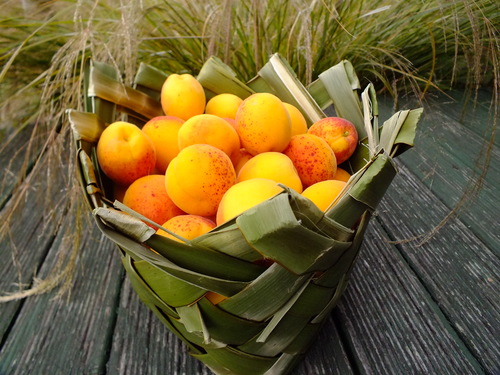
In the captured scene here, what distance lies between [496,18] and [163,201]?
3.25ft

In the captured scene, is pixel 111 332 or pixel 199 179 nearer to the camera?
pixel 199 179

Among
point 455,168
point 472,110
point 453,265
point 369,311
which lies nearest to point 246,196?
point 369,311

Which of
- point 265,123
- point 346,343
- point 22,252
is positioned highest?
point 265,123

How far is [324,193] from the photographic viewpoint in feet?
1.46

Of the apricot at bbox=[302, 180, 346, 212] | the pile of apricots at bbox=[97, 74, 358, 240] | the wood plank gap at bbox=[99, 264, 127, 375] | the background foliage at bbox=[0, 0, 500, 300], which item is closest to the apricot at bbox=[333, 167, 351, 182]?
the pile of apricots at bbox=[97, 74, 358, 240]

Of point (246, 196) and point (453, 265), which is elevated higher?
point (246, 196)

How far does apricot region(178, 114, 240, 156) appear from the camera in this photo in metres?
0.52

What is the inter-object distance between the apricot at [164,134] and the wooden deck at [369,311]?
204mm

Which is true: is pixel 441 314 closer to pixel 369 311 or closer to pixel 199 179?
pixel 369 311

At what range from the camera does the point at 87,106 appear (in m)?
0.58

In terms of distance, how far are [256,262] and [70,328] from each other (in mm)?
336

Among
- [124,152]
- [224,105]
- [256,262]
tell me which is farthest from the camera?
[224,105]

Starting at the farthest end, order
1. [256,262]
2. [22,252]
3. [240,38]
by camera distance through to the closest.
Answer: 1. [240,38]
2. [22,252]
3. [256,262]

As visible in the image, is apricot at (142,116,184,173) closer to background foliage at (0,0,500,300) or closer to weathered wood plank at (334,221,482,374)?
weathered wood plank at (334,221,482,374)
